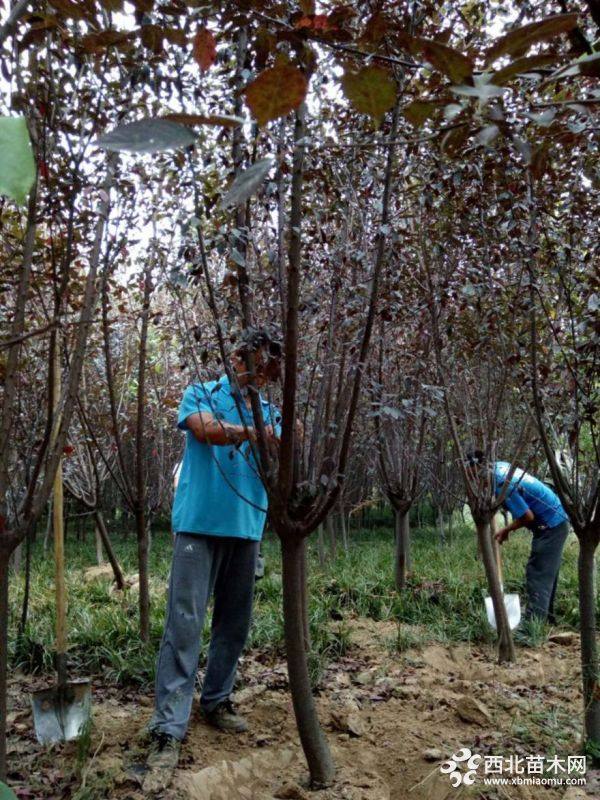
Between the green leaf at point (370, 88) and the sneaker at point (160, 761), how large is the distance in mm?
2766

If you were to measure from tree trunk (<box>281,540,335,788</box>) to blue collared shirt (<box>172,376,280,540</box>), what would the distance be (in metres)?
0.58

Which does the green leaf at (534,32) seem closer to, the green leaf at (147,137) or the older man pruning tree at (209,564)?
the green leaf at (147,137)

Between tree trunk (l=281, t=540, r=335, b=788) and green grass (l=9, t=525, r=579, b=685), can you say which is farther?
green grass (l=9, t=525, r=579, b=685)

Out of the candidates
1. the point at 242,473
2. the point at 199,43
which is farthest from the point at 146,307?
the point at 199,43

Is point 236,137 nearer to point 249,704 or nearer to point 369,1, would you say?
point 369,1

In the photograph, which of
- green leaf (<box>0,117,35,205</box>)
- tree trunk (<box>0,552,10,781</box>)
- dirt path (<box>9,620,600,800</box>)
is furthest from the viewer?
dirt path (<box>9,620,600,800</box>)

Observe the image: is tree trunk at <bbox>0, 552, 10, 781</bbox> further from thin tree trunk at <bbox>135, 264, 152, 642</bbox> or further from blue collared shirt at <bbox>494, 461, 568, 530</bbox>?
blue collared shirt at <bbox>494, 461, 568, 530</bbox>

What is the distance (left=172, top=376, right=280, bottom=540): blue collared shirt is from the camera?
316 centimetres

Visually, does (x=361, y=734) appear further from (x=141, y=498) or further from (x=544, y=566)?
(x=544, y=566)

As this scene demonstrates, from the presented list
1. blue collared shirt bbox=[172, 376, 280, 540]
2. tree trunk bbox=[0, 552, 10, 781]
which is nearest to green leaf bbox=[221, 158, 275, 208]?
tree trunk bbox=[0, 552, 10, 781]

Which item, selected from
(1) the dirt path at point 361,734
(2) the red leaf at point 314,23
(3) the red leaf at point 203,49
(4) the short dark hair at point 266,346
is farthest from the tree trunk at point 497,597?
(3) the red leaf at point 203,49

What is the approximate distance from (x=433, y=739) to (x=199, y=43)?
3.23m

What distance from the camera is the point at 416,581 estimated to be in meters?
7.18

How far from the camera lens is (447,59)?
2.17 feet
